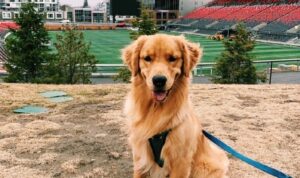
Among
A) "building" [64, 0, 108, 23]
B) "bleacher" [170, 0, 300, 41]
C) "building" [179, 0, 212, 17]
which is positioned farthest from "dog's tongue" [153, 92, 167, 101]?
"building" [64, 0, 108, 23]

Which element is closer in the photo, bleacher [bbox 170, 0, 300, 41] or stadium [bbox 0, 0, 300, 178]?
stadium [bbox 0, 0, 300, 178]

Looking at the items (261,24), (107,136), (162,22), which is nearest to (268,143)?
(107,136)

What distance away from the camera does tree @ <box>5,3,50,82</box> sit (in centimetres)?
1802

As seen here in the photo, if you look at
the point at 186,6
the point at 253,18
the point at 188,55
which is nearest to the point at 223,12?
the point at 253,18

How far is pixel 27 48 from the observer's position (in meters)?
18.3

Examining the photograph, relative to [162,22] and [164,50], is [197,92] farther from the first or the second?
Result: [162,22]

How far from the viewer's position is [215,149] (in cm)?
382

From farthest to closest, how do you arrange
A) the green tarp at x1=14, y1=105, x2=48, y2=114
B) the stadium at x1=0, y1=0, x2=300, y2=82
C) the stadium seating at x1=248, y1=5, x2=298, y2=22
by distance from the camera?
the stadium seating at x1=248, y1=5, x2=298, y2=22
the stadium at x1=0, y1=0, x2=300, y2=82
the green tarp at x1=14, y1=105, x2=48, y2=114

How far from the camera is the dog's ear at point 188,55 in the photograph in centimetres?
341

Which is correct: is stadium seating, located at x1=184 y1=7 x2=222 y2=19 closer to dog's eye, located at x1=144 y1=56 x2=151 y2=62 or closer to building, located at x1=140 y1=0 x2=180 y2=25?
building, located at x1=140 y1=0 x2=180 y2=25

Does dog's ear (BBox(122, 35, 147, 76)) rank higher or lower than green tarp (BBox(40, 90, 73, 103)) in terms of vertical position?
higher

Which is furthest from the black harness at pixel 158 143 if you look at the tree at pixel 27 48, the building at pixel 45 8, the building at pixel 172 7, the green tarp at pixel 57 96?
the building at pixel 45 8

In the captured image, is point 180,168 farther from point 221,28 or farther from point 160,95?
point 221,28

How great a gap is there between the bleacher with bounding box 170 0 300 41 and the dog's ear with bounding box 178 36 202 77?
4207 cm
